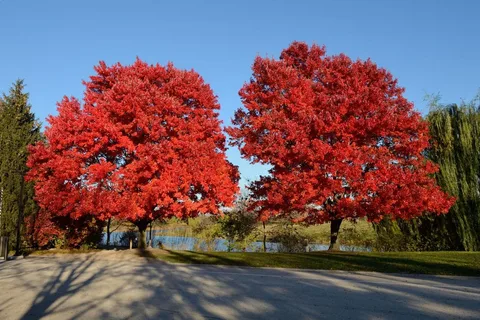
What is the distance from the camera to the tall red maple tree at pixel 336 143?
16.7m

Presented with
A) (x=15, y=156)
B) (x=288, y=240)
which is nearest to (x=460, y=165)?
(x=288, y=240)

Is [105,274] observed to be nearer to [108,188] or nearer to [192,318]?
[192,318]

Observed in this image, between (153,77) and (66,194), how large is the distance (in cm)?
754

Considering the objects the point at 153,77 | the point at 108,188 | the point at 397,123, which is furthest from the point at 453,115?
the point at 108,188

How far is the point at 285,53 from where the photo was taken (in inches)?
843

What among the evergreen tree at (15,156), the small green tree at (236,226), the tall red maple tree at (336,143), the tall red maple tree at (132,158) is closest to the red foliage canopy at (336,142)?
the tall red maple tree at (336,143)

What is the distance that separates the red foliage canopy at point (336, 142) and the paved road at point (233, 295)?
6.46 metres

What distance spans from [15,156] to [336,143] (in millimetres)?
17497

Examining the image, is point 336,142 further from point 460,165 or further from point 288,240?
point 288,240

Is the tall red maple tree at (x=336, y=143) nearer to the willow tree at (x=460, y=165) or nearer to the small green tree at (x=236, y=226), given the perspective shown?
the willow tree at (x=460, y=165)

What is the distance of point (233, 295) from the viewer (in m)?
7.71

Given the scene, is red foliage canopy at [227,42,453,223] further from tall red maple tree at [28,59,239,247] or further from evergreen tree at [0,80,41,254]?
evergreen tree at [0,80,41,254]

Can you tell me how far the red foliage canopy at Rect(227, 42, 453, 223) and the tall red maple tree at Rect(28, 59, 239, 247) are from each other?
271cm

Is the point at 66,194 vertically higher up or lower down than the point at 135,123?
lower down
